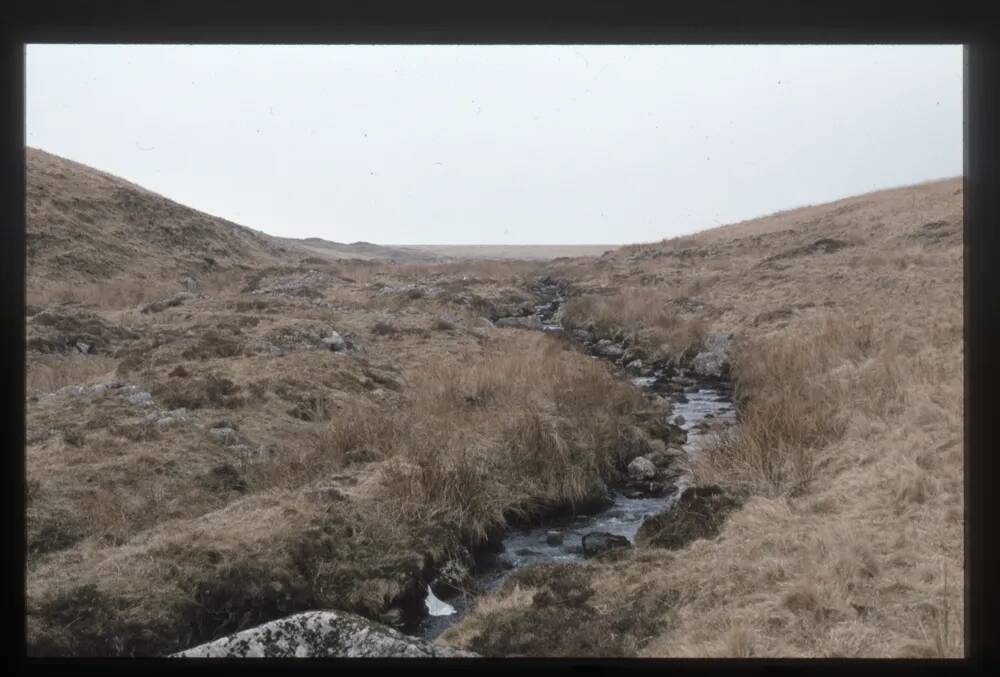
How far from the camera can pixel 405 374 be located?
10414 millimetres

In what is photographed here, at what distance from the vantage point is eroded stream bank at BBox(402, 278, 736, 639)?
17.6ft

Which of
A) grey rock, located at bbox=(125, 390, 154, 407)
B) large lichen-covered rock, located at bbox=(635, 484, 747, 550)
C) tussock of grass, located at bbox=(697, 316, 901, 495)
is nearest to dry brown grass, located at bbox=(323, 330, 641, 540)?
large lichen-covered rock, located at bbox=(635, 484, 747, 550)

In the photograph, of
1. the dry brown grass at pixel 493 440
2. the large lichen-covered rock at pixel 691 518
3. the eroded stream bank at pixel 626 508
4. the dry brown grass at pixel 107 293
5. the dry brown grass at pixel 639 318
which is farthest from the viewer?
the dry brown grass at pixel 107 293

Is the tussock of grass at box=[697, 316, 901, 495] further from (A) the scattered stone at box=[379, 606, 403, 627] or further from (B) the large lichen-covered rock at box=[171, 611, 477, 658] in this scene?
(B) the large lichen-covered rock at box=[171, 611, 477, 658]

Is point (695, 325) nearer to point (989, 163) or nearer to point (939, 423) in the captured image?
point (939, 423)

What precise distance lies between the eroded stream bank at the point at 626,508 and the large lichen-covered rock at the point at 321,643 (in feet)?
4.46

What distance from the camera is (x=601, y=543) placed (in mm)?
5898

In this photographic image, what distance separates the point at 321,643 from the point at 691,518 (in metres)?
3.19

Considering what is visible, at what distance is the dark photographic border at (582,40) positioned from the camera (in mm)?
3143

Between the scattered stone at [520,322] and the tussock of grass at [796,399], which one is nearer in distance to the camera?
the tussock of grass at [796,399]

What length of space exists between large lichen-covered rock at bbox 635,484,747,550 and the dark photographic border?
229 cm

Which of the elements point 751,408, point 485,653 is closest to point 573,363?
point 751,408

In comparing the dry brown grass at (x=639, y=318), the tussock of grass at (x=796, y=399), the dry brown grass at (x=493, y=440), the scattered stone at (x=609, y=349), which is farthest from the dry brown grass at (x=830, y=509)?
the scattered stone at (x=609, y=349)

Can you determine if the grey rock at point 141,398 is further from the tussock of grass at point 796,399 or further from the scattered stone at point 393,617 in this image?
the tussock of grass at point 796,399
